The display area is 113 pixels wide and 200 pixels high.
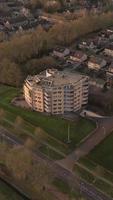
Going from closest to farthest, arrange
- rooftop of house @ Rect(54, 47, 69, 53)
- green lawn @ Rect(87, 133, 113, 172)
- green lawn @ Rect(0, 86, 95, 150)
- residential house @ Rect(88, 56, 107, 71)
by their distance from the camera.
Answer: green lawn @ Rect(87, 133, 113, 172) → green lawn @ Rect(0, 86, 95, 150) → residential house @ Rect(88, 56, 107, 71) → rooftop of house @ Rect(54, 47, 69, 53)

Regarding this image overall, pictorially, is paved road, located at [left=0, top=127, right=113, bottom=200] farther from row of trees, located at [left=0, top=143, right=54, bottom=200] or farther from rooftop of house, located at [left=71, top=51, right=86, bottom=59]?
rooftop of house, located at [left=71, top=51, right=86, bottom=59]

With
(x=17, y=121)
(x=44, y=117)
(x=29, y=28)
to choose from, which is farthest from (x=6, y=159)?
(x=29, y=28)

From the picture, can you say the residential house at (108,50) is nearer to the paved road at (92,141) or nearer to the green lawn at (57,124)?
the paved road at (92,141)

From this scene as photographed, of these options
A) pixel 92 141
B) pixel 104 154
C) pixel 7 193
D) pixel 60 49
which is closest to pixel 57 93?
pixel 92 141

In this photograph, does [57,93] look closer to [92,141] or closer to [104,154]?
[92,141]

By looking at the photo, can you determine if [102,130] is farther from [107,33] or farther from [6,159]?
[107,33]

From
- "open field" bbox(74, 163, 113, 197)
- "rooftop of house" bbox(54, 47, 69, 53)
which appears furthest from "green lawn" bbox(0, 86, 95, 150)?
"rooftop of house" bbox(54, 47, 69, 53)

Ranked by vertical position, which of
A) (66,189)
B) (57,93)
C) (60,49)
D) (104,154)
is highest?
(57,93)
